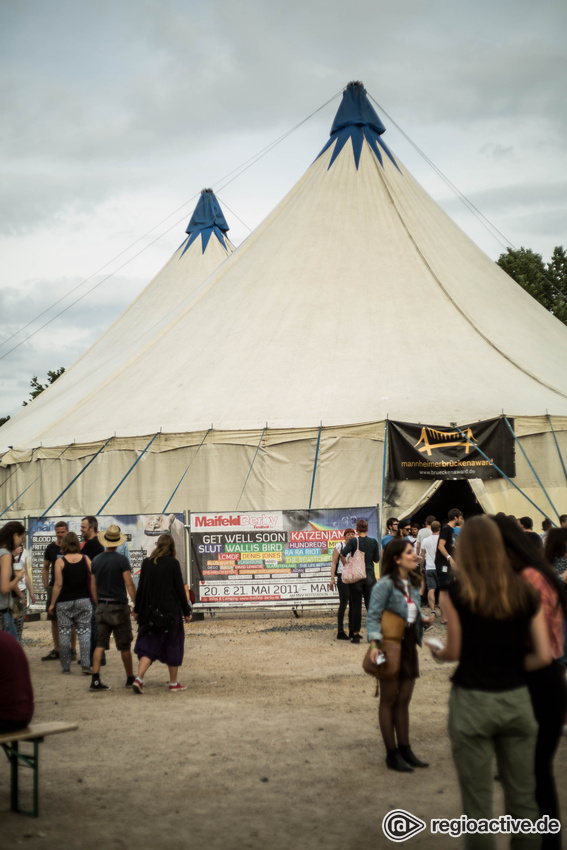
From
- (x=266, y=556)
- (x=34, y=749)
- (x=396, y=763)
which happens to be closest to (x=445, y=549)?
(x=266, y=556)

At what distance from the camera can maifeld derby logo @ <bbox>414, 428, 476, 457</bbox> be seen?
14117mm

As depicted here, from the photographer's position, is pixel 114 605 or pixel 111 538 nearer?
pixel 114 605

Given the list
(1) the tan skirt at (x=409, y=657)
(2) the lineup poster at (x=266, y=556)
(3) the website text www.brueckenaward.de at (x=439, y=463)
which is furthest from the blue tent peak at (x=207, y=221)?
(1) the tan skirt at (x=409, y=657)

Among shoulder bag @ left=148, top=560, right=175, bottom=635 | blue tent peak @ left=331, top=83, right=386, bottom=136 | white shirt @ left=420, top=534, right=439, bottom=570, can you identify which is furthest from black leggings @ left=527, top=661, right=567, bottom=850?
blue tent peak @ left=331, top=83, right=386, bottom=136

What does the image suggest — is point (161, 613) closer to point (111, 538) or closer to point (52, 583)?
point (111, 538)

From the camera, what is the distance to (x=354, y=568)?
10.2 m

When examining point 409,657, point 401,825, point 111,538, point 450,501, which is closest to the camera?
point 401,825

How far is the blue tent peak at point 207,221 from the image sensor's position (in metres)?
29.5

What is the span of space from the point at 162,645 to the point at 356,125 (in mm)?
16494

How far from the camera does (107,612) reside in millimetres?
7926

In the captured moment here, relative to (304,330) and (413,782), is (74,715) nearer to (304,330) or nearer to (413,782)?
(413,782)

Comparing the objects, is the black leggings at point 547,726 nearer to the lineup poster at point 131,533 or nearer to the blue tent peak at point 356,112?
the lineup poster at point 131,533

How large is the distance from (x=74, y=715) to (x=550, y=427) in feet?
34.2

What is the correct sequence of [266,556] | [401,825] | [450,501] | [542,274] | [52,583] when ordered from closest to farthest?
[401,825] < [52,583] < [266,556] < [450,501] < [542,274]
